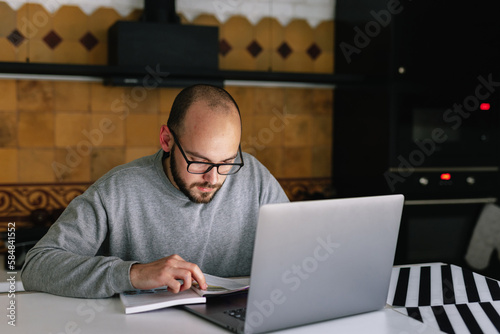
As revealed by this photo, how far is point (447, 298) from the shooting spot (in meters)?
1.43

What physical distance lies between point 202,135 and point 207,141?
0.02 metres

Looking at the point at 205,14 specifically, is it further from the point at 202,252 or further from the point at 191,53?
the point at 202,252

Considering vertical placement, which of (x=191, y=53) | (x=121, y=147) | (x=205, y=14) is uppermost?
(x=205, y=14)

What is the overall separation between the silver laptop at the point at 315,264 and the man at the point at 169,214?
225mm

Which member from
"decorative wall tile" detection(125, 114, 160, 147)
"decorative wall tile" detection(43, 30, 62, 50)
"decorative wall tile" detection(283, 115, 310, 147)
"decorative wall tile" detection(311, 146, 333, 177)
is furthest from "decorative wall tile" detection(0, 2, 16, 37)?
"decorative wall tile" detection(311, 146, 333, 177)

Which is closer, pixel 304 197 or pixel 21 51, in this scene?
pixel 21 51

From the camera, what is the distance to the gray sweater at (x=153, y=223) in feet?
5.04

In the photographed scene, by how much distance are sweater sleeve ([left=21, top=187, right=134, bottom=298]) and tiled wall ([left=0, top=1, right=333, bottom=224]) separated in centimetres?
121

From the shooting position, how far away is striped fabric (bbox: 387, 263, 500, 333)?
4.13ft

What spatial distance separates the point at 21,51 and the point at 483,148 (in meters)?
2.38

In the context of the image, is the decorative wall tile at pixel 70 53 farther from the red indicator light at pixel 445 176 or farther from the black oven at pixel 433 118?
the red indicator light at pixel 445 176

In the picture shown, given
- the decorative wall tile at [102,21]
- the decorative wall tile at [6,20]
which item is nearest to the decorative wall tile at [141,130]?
the decorative wall tile at [102,21]

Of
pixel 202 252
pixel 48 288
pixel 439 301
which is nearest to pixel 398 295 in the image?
pixel 439 301

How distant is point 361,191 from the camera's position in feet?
9.91
